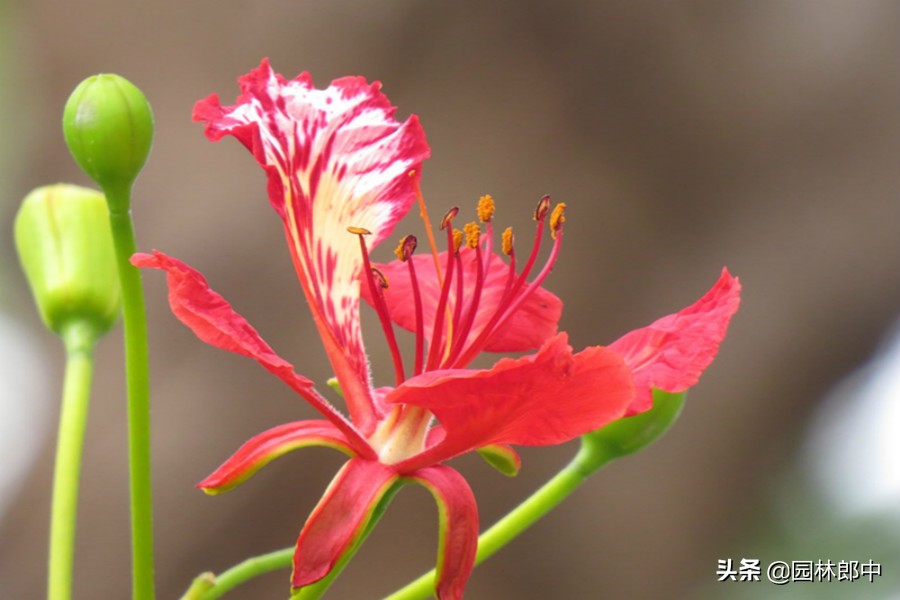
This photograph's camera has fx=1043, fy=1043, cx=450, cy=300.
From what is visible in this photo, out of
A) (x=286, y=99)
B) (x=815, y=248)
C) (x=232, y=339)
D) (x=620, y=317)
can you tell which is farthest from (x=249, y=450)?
(x=815, y=248)

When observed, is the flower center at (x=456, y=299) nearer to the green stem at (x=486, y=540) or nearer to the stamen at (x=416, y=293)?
the stamen at (x=416, y=293)

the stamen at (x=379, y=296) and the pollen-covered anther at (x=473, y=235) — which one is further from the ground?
the pollen-covered anther at (x=473, y=235)

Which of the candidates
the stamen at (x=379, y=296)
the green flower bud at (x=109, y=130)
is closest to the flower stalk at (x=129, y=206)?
the green flower bud at (x=109, y=130)

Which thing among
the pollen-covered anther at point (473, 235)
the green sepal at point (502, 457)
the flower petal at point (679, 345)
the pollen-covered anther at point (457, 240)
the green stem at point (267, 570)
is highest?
the pollen-covered anther at point (473, 235)

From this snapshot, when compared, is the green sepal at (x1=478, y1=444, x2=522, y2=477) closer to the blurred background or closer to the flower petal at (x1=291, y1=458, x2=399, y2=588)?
the flower petal at (x1=291, y1=458, x2=399, y2=588)

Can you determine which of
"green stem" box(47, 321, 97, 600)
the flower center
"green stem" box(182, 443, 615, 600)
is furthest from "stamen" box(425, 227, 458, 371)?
"green stem" box(47, 321, 97, 600)

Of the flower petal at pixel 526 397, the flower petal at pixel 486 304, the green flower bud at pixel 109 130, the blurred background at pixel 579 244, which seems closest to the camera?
the flower petal at pixel 526 397

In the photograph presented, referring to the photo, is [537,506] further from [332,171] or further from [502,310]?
[332,171]
